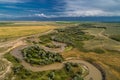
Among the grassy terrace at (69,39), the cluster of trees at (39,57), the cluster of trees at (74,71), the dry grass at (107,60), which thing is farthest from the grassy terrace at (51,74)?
the grassy terrace at (69,39)

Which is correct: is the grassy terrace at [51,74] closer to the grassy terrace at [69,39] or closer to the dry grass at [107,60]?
the dry grass at [107,60]

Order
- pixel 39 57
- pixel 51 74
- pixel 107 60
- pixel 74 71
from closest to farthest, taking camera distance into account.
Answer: pixel 51 74, pixel 74 71, pixel 39 57, pixel 107 60

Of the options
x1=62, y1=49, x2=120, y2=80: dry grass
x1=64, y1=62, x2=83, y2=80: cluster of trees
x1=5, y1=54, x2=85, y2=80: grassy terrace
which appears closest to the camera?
x1=5, y1=54, x2=85, y2=80: grassy terrace

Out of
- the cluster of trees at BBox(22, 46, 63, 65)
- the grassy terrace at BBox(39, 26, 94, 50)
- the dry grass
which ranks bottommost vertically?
the grassy terrace at BBox(39, 26, 94, 50)

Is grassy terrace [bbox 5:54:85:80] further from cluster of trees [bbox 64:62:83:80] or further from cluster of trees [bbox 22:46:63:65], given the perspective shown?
cluster of trees [bbox 22:46:63:65]

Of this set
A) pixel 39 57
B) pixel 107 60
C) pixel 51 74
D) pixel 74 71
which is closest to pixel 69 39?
pixel 107 60

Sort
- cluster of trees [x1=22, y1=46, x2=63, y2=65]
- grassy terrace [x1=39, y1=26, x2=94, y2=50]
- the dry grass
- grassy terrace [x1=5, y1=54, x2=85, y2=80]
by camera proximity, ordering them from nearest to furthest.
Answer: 1. grassy terrace [x1=5, y1=54, x2=85, y2=80]
2. the dry grass
3. cluster of trees [x1=22, y1=46, x2=63, y2=65]
4. grassy terrace [x1=39, y1=26, x2=94, y2=50]

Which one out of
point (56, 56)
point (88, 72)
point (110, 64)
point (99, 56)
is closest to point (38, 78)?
point (88, 72)

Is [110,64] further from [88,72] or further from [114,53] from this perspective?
[114,53]

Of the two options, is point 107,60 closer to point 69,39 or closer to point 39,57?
point 39,57

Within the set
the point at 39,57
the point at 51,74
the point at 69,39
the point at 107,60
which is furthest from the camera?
the point at 69,39

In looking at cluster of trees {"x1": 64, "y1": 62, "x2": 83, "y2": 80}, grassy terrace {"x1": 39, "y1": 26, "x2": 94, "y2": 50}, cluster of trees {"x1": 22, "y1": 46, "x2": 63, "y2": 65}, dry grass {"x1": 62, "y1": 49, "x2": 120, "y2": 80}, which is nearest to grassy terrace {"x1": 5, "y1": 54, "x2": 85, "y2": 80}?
cluster of trees {"x1": 64, "y1": 62, "x2": 83, "y2": 80}
